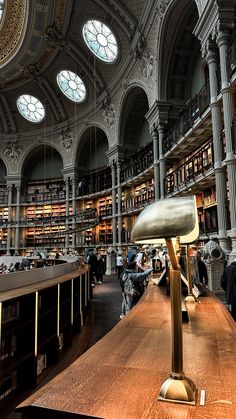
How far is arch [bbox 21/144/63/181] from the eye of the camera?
2652cm

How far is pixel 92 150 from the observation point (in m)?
24.9

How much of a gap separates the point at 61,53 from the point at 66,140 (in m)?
6.59

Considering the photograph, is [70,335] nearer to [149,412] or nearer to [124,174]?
[149,412]

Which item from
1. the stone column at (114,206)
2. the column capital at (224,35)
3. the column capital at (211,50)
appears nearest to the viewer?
the column capital at (224,35)

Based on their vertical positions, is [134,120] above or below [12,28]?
below

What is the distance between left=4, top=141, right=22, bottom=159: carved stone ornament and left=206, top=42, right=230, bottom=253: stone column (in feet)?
68.4

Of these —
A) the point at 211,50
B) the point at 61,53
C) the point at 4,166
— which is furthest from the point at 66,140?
the point at 211,50

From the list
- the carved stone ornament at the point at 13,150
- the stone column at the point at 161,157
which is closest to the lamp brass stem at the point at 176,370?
the stone column at the point at 161,157

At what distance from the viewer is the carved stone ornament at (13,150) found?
26.2 meters

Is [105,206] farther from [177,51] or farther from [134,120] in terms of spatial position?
[177,51]

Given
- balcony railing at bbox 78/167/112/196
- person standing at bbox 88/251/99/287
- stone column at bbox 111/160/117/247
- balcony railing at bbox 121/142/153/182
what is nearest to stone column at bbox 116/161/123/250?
balcony railing at bbox 121/142/153/182

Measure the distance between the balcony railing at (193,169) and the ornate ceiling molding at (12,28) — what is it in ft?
44.4

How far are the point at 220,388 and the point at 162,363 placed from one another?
0.93 feet

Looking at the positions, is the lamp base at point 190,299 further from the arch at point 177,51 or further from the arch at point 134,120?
the arch at point 134,120
